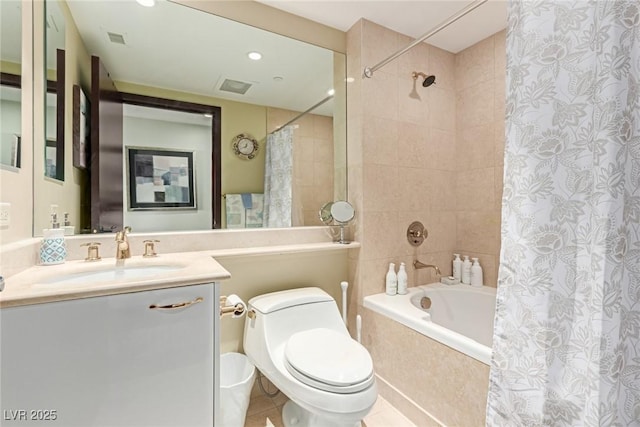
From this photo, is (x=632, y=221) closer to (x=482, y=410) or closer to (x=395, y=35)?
(x=482, y=410)

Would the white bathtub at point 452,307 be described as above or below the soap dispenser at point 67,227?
below

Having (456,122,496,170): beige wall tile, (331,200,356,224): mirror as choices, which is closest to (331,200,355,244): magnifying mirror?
(331,200,356,224): mirror

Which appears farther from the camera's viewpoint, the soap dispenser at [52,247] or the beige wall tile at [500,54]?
the beige wall tile at [500,54]

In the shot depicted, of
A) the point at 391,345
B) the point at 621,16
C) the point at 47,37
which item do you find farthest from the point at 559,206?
the point at 47,37

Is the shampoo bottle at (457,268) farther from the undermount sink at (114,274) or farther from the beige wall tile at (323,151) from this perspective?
the undermount sink at (114,274)

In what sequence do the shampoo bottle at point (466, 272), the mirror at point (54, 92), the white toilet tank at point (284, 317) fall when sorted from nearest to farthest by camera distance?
the mirror at point (54, 92) < the white toilet tank at point (284, 317) < the shampoo bottle at point (466, 272)

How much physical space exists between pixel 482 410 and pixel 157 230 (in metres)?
1.79

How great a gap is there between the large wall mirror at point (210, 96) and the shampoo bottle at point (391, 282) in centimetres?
61

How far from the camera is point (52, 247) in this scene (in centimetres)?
125

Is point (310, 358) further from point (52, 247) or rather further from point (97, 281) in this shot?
point (52, 247)

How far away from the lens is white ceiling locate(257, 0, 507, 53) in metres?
1.84

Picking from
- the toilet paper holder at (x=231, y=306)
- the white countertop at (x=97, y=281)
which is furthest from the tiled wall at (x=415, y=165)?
the white countertop at (x=97, y=281)

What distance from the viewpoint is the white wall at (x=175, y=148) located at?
160 centimetres

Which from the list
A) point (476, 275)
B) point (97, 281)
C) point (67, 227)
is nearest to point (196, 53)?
point (67, 227)
